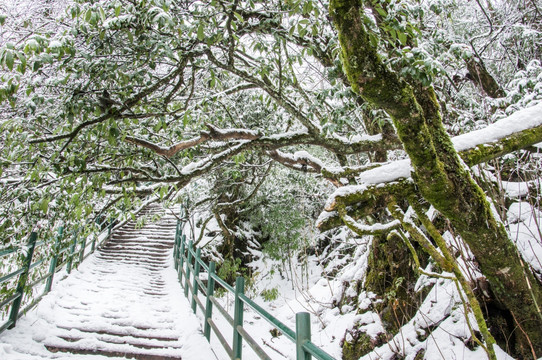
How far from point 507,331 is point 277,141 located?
3145 millimetres

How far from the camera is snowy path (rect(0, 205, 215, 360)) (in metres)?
Answer: 4.00

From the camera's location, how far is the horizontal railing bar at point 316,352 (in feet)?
5.05

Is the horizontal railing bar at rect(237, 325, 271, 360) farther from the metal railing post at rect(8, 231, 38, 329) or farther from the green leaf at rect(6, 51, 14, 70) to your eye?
the metal railing post at rect(8, 231, 38, 329)

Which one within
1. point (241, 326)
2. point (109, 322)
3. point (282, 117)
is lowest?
point (109, 322)

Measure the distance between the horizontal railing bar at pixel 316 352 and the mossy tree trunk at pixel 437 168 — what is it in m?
1.35

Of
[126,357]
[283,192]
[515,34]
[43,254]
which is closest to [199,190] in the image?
[283,192]

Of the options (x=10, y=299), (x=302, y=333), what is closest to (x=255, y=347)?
(x=302, y=333)

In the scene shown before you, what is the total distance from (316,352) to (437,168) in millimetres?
1449

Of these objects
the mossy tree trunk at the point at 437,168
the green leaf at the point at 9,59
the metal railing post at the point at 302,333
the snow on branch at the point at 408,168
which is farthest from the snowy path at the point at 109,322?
the mossy tree trunk at the point at 437,168

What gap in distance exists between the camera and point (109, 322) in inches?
198

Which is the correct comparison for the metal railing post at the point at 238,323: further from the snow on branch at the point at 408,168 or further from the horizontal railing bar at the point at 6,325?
the horizontal railing bar at the point at 6,325

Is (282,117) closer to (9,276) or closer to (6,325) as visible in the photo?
(9,276)

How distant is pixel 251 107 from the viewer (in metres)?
8.82

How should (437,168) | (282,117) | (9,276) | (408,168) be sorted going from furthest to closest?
(282,117)
(9,276)
(408,168)
(437,168)
